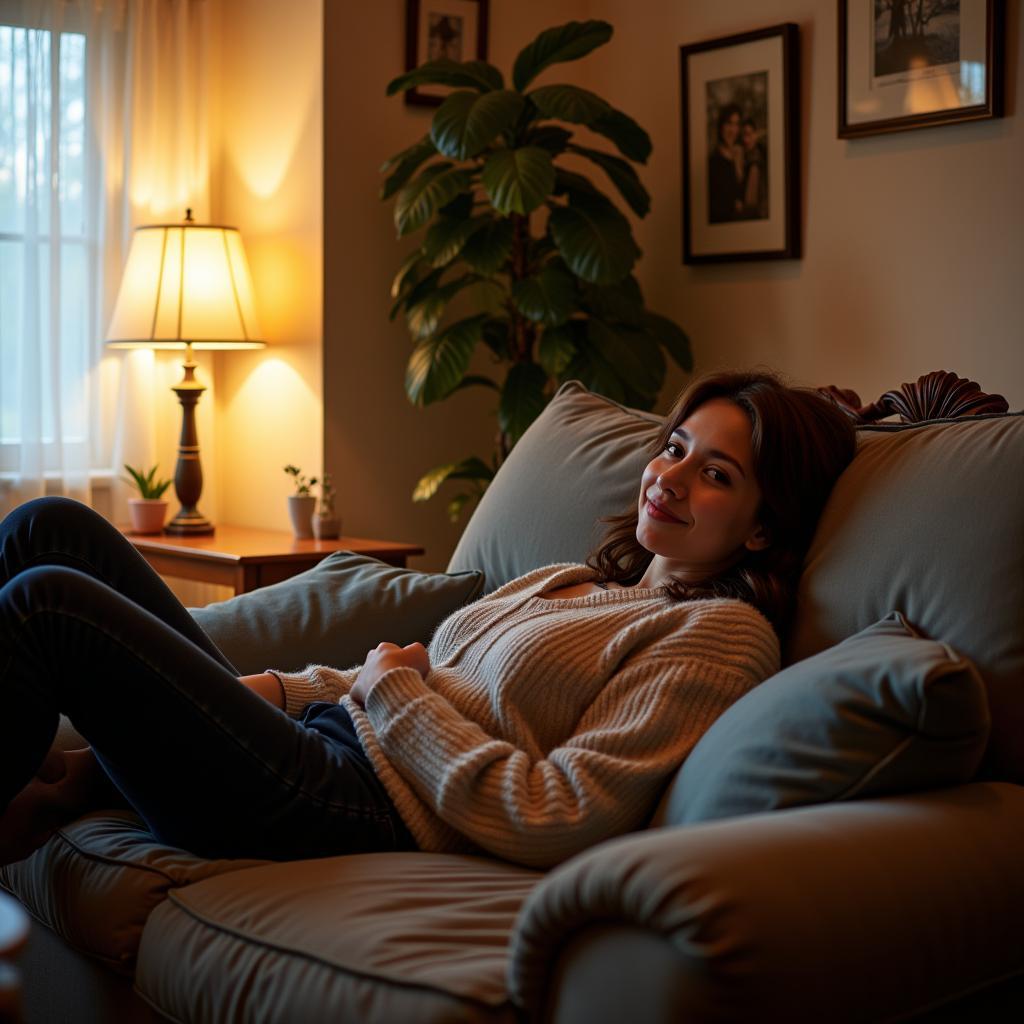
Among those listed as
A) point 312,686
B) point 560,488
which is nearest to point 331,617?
point 312,686

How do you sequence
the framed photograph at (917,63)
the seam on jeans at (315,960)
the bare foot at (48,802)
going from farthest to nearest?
the framed photograph at (917,63), the bare foot at (48,802), the seam on jeans at (315,960)

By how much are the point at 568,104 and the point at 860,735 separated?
7.64 ft

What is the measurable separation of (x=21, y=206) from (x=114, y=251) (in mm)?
256

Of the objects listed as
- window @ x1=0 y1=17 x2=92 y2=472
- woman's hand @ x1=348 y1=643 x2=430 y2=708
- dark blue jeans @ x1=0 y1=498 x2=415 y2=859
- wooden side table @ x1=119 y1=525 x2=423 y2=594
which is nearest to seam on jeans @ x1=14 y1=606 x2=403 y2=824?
dark blue jeans @ x1=0 y1=498 x2=415 y2=859

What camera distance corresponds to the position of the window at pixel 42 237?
3549 millimetres

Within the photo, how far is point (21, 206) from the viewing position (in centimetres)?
358

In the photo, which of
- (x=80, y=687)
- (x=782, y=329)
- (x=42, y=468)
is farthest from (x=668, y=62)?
(x=80, y=687)

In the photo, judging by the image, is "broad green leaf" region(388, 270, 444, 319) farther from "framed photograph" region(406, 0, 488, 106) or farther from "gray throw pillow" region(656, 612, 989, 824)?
"gray throw pillow" region(656, 612, 989, 824)

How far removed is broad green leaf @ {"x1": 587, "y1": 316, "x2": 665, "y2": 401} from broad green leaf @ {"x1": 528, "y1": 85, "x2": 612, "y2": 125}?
0.50 m

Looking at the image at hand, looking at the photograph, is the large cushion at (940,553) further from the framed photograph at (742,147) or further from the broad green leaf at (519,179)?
the framed photograph at (742,147)

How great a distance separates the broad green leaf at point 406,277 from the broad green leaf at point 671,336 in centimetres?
60

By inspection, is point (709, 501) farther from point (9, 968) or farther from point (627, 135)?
point (627, 135)

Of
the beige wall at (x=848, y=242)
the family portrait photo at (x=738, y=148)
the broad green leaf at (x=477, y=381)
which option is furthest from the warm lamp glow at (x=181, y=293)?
the family portrait photo at (x=738, y=148)

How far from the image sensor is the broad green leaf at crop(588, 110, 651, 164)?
3.50m
